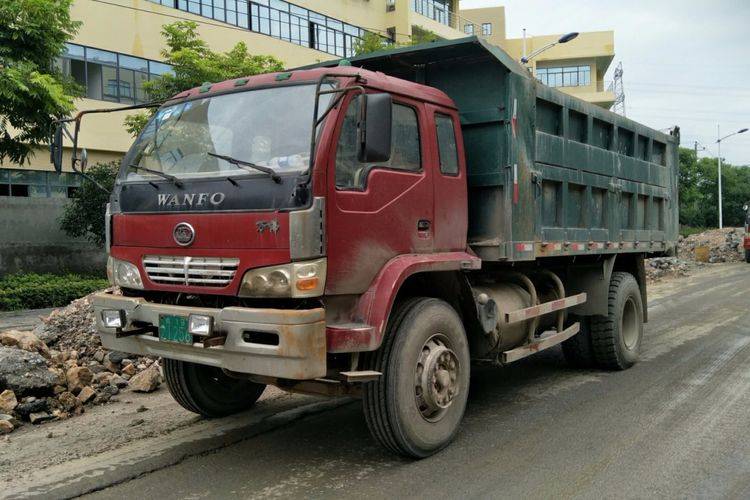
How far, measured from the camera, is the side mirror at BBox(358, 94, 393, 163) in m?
3.95

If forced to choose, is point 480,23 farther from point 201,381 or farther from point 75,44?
point 201,381

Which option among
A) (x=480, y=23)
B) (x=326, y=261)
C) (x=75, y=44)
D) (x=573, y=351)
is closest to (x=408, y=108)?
(x=326, y=261)

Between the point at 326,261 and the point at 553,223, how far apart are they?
2973 millimetres

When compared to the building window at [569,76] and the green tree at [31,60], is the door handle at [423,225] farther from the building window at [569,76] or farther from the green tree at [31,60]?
the building window at [569,76]

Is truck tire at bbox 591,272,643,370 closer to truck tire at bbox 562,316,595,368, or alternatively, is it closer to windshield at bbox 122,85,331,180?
truck tire at bbox 562,316,595,368

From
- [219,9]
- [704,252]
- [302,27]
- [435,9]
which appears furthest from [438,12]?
[704,252]

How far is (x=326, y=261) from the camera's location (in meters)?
3.89

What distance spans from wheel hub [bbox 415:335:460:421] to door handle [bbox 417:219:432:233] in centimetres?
74

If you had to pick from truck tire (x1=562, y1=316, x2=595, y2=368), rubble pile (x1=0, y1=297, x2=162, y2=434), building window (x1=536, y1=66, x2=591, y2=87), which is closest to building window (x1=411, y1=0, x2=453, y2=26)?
building window (x1=536, y1=66, x2=591, y2=87)

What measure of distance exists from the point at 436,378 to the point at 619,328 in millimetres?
3466

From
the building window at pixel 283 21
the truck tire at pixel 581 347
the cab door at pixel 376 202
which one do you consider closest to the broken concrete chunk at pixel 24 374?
the cab door at pixel 376 202

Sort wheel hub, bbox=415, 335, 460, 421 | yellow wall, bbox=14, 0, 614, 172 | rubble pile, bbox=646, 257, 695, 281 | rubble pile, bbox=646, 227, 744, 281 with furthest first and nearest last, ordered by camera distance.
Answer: rubble pile, bbox=646, 227, 744, 281 < rubble pile, bbox=646, 257, 695, 281 < yellow wall, bbox=14, 0, 614, 172 < wheel hub, bbox=415, 335, 460, 421

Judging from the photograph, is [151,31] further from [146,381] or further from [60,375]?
[146,381]

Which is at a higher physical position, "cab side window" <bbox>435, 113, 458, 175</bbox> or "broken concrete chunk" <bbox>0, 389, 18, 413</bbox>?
"cab side window" <bbox>435, 113, 458, 175</bbox>
